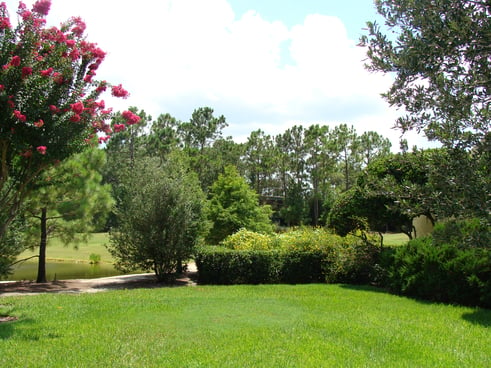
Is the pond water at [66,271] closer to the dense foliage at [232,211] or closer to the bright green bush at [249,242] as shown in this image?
the dense foliage at [232,211]

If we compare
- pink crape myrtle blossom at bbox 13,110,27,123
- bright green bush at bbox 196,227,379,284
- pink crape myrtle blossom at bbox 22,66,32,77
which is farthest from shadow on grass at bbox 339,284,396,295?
pink crape myrtle blossom at bbox 22,66,32,77

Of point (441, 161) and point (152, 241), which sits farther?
point (152, 241)

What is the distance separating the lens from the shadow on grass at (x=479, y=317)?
22.7ft

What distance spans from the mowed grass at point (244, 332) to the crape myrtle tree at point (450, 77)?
307 cm

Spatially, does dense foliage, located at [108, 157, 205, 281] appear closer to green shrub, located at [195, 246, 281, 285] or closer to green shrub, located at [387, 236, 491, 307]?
green shrub, located at [195, 246, 281, 285]

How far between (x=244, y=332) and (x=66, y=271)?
1657 centimetres

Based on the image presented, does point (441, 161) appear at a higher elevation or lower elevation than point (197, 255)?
higher

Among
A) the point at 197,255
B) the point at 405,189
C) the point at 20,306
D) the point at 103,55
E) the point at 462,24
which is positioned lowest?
the point at 20,306

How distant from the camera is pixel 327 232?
1354 cm

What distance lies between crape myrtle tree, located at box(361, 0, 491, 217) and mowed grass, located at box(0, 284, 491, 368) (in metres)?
3.07

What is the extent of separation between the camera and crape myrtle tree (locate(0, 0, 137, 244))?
7.04 m

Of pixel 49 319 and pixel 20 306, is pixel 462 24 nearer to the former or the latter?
pixel 49 319

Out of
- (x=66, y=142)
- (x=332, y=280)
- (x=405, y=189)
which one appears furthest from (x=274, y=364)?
(x=332, y=280)

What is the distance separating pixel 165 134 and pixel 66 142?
122 ft
